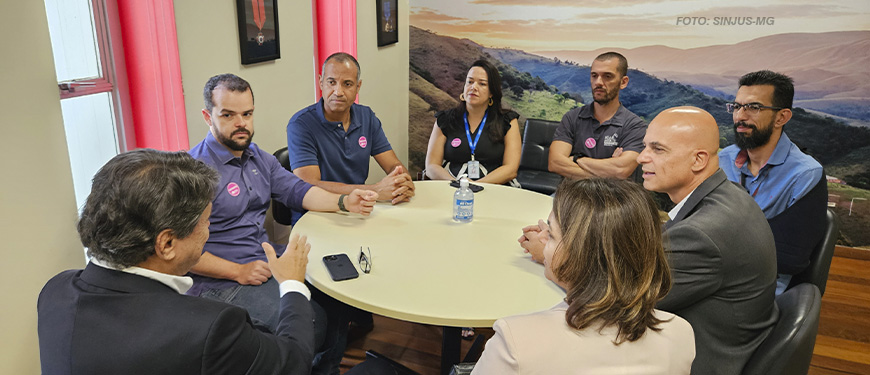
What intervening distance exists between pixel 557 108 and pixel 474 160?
207 centimetres

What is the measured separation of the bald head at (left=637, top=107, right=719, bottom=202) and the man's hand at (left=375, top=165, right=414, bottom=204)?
1.13m

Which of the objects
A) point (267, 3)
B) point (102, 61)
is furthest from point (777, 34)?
point (102, 61)

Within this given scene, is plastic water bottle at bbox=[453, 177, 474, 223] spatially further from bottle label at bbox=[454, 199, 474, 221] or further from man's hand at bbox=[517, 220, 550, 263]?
man's hand at bbox=[517, 220, 550, 263]

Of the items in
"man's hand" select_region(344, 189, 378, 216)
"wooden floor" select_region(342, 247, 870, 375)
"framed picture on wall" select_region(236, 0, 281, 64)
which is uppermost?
"framed picture on wall" select_region(236, 0, 281, 64)

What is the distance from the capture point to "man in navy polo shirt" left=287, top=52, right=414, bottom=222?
3018 mm

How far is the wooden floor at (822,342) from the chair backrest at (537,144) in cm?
153

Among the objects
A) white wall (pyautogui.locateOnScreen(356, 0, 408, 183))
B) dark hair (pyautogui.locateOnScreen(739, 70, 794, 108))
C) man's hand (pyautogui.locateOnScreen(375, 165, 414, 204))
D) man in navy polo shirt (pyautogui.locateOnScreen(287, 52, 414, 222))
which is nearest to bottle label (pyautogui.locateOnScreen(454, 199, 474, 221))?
man's hand (pyautogui.locateOnScreen(375, 165, 414, 204))

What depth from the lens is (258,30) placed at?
3143 mm

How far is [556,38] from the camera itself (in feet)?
16.6

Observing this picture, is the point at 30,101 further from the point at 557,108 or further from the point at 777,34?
the point at 777,34

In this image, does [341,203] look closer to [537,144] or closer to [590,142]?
[590,142]

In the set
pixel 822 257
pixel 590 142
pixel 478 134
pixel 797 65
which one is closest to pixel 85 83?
pixel 478 134

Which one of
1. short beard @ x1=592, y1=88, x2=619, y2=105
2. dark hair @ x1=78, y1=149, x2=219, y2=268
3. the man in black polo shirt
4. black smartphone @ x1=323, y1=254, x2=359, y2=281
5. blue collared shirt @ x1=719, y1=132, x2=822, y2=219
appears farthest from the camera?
short beard @ x1=592, y1=88, x2=619, y2=105

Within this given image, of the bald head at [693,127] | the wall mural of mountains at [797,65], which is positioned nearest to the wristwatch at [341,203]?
the bald head at [693,127]
